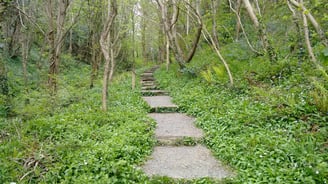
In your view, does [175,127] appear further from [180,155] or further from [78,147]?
[78,147]

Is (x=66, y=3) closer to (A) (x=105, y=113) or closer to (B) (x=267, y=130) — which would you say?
(A) (x=105, y=113)

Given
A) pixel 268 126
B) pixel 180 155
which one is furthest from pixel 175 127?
pixel 268 126

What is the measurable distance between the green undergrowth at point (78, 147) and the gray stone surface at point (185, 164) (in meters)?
0.22

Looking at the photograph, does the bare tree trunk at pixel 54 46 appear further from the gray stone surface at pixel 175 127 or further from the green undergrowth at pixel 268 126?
the green undergrowth at pixel 268 126

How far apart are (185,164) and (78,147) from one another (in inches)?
66.3

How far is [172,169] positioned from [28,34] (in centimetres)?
1357

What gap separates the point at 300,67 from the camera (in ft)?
22.8

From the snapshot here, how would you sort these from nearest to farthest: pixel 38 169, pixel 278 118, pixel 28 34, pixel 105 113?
1. pixel 38 169
2. pixel 278 118
3. pixel 105 113
4. pixel 28 34

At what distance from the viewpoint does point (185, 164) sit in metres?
4.04

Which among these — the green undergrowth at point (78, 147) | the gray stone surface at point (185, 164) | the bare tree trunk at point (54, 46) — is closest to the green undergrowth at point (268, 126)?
the gray stone surface at point (185, 164)

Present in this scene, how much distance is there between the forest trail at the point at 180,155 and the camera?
3768 millimetres

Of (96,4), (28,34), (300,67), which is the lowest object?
(300,67)

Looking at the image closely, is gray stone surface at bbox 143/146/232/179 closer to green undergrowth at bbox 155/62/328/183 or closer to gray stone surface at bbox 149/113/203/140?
green undergrowth at bbox 155/62/328/183

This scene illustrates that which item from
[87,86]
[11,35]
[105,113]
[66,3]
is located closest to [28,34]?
[11,35]
